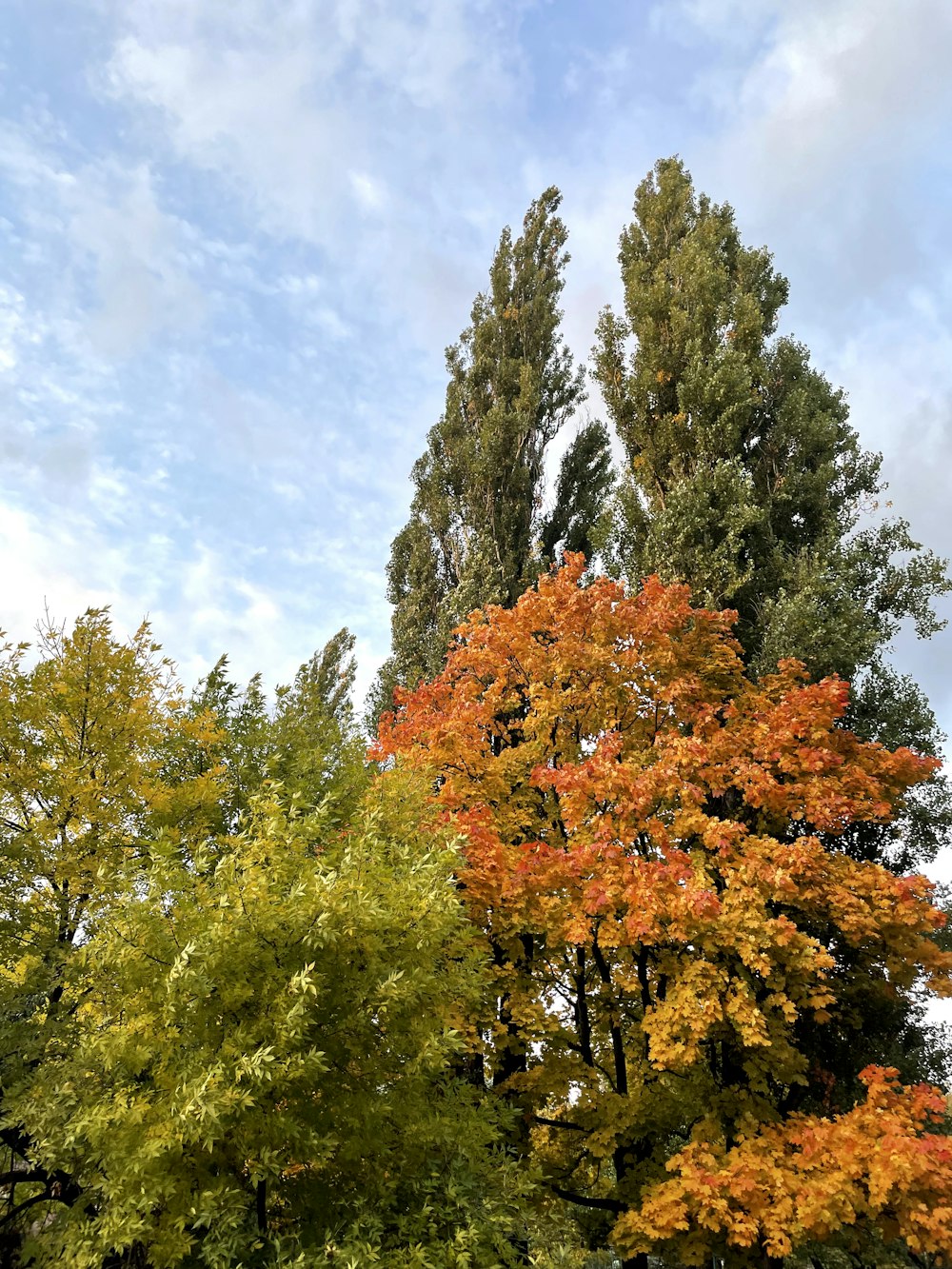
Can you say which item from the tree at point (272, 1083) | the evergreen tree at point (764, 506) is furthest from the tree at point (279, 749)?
the evergreen tree at point (764, 506)

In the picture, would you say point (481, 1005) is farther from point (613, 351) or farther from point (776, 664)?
point (613, 351)

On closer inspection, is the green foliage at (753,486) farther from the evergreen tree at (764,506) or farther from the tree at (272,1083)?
the tree at (272,1083)

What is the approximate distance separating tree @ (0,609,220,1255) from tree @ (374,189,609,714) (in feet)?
24.8

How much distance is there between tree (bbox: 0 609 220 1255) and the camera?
800 centimetres

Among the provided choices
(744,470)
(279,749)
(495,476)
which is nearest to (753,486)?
(744,470)

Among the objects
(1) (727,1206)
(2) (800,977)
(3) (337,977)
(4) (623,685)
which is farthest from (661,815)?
(3) (337,977)

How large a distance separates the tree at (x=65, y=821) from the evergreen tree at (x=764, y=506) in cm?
942

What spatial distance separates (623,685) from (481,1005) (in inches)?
209

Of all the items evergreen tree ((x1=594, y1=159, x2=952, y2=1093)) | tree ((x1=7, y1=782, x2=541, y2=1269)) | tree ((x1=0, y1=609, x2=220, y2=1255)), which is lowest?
tree ((x1=7, y1=782, x2=541, y2=1269))

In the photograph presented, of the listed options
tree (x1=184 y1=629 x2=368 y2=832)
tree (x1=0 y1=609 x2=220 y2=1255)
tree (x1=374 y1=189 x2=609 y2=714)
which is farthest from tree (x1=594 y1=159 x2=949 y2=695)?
tree (x1=0 y1=609 x2=220 y2=1255)

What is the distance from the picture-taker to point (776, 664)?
41.6 feet

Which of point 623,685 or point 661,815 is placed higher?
point 623,685

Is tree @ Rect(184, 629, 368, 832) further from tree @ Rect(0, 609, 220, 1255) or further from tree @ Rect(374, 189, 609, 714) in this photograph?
tree @ Rect(374, 189, 609, 714)

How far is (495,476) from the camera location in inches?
722
